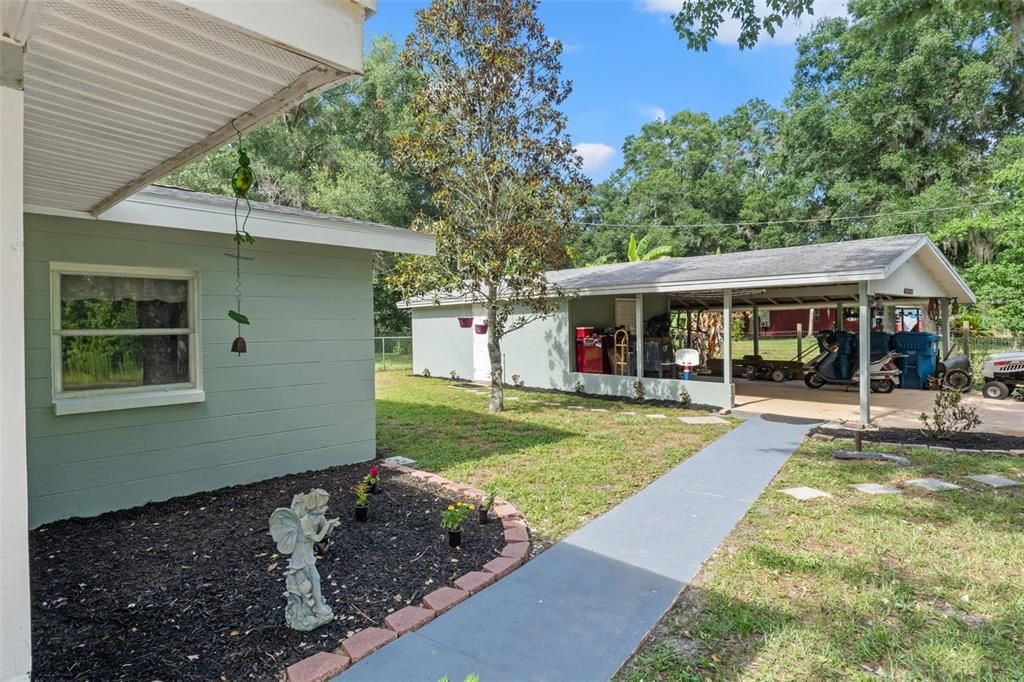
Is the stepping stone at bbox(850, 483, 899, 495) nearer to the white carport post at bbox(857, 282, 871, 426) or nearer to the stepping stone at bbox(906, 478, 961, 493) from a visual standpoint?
the stepping stone at bbox(906, 478, 961, 493)

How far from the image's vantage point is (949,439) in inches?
254

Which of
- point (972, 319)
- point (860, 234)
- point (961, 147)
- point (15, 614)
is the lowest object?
point (15, 614)

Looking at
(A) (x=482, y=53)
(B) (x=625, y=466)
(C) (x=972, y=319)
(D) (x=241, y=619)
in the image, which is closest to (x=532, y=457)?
(B) (x=625, y=466)

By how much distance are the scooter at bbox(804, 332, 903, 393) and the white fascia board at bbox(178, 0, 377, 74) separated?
37.2ft

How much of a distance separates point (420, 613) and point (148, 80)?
8.82ft

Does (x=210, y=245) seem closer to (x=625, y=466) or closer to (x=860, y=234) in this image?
(x=625, y=466)

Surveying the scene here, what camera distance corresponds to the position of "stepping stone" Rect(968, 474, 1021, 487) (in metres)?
4.79

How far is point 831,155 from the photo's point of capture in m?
21.9

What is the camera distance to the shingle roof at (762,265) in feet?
25.7

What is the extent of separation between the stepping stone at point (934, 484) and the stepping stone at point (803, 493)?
955mm

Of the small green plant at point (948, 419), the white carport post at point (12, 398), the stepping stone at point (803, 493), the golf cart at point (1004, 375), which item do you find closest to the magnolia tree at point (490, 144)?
the stepping stone at point (803, 493)

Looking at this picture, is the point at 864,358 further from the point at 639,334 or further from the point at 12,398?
the point at 12,398

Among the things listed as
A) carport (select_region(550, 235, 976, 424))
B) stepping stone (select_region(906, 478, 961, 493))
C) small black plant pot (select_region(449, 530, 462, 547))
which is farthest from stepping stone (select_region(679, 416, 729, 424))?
small black plant pot (select_region(449, 530, 462, 547))

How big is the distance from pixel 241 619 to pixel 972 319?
18.7 metres
